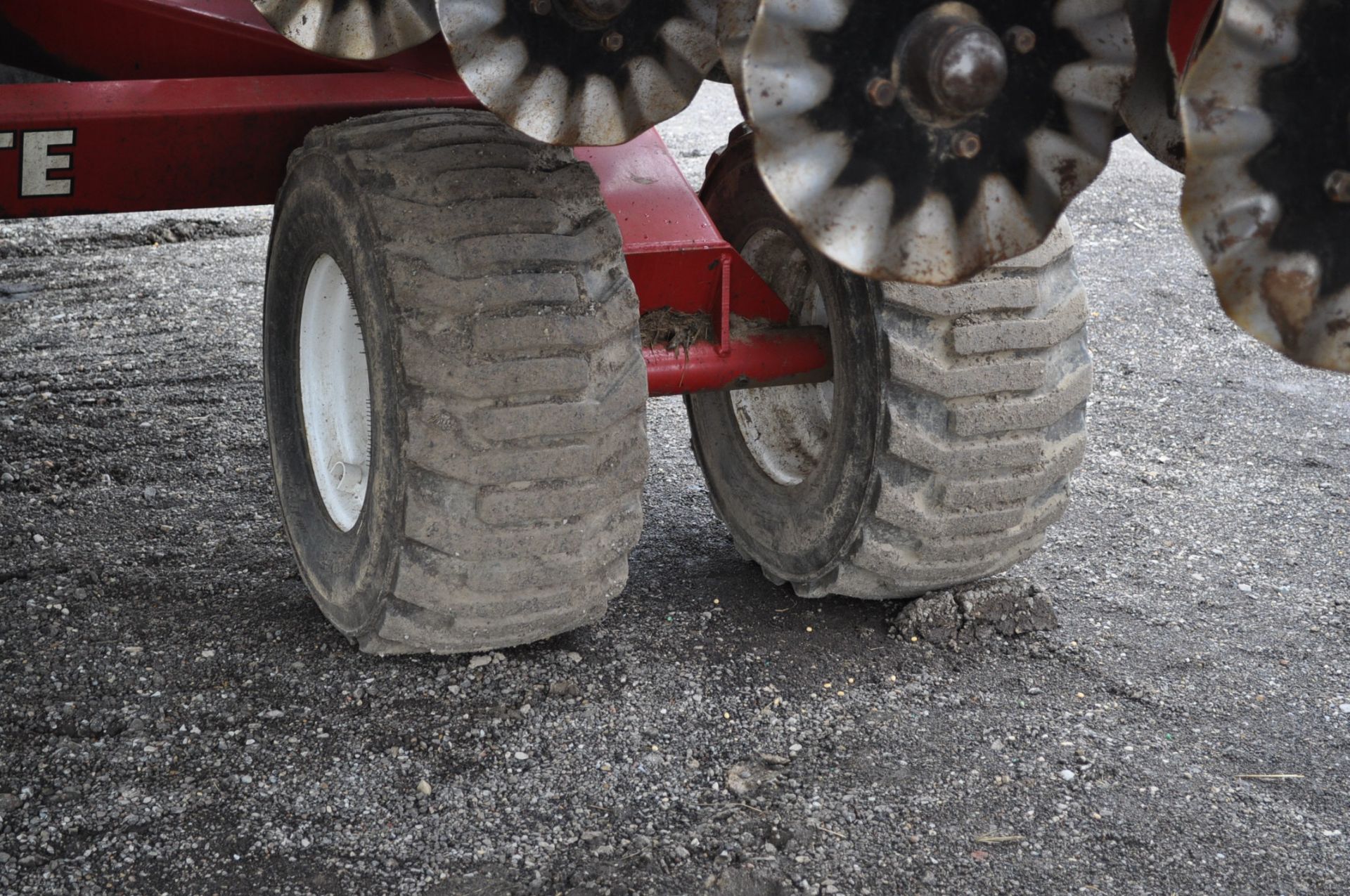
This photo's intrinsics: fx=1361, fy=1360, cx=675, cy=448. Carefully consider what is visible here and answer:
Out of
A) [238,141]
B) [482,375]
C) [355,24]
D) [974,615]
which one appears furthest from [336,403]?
[974,615]

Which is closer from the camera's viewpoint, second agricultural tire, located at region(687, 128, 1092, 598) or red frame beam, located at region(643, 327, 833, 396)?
second agricultural tire, located at region(687, 128, 1092, 598)

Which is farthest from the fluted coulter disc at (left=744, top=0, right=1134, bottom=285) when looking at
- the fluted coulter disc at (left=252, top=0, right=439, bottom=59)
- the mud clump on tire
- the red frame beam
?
the mud clump on tire

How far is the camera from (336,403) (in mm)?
3215

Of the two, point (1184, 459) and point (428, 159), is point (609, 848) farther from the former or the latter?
point (1184, 459)

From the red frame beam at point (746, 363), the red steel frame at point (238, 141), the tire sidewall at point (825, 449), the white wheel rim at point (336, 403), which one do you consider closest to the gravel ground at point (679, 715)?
the tire sidewall at point (825, 449)

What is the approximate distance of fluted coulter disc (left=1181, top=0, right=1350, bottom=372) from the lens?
1.23 metres

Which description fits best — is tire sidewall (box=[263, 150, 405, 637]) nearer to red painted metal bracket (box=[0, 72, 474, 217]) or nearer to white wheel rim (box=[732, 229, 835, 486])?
red painted metal bracket (box=[0, 72, 474, 217])

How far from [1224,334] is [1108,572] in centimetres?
244

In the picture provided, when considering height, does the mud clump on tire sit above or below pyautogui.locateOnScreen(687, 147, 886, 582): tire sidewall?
below

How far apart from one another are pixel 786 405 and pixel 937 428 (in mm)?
831

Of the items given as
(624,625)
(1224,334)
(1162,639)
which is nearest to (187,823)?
(624,625)

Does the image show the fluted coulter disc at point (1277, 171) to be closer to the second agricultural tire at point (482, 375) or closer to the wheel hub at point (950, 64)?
the wheel hub at point (950, 64)

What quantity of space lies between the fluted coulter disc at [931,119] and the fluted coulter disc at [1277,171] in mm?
186

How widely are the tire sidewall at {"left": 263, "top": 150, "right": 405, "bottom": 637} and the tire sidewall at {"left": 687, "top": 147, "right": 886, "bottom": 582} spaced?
3.16 ft
